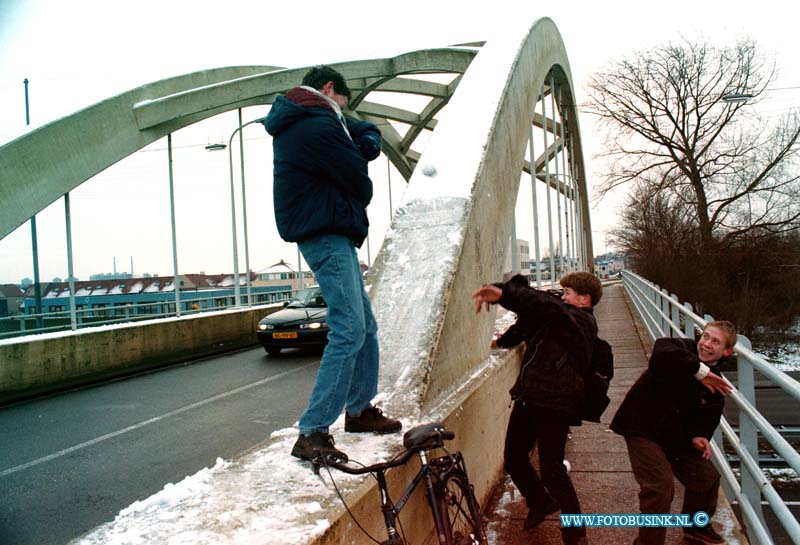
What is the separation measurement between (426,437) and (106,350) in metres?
9.66

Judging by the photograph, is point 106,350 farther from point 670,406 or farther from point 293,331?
point 670,406

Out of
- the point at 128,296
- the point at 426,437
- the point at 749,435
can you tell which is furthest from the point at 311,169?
the point at 128,296

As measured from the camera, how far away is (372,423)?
118 inches

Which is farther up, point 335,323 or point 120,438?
point 335,323

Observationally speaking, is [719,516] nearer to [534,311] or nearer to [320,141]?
[534,311]

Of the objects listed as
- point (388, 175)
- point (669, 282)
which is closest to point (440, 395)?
point (388, 175)

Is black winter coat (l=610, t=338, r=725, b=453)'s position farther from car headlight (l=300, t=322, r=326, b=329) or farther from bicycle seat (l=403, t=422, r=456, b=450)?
car headlight (l=300, t=322, r=326, b=329)

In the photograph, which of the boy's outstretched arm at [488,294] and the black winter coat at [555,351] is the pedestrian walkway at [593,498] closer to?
the black winter coat at [555,351]

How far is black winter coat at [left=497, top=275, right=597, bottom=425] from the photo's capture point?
3223 mm

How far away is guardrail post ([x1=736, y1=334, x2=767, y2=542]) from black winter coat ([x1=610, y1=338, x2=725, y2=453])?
119mm

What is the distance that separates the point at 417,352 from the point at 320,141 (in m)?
1.36

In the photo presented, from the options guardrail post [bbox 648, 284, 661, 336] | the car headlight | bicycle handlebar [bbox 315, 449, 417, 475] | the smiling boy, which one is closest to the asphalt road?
the car headlight

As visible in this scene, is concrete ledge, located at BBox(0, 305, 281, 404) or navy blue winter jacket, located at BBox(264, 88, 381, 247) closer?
navy blue winter jacket, located at BBox(264, 88, 381, 247)

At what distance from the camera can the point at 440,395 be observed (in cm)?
354
